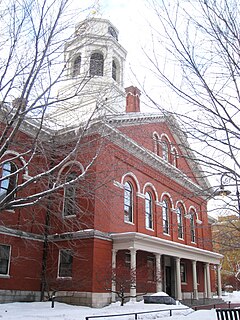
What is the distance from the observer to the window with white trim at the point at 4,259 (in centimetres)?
1919

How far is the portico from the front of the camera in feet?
68.9

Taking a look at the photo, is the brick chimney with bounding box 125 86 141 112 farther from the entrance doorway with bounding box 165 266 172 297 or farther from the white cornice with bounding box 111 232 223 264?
the entrance doorway with bounding box 165 266 172 297

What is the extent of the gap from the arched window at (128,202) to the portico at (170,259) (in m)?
2.18

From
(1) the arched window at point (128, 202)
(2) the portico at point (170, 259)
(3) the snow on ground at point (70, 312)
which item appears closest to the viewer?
(3) the snow on ground at point (70, 312)

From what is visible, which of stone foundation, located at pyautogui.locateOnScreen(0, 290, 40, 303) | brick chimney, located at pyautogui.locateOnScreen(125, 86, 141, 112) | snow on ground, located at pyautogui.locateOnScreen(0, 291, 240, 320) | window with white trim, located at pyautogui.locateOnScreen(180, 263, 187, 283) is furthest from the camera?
window with white trim, located at pyautogui.locateOnScreen(180, 263, 187, 283)

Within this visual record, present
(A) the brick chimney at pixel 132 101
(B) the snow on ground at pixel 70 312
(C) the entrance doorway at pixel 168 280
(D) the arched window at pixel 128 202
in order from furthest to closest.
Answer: (A) the brick chimney at pixel 132 101 → (C) the entrance doorway at pixel 168 280 → (D) the arched window at pixel 128 202 → (B) the snow on ground at pixel 70 312

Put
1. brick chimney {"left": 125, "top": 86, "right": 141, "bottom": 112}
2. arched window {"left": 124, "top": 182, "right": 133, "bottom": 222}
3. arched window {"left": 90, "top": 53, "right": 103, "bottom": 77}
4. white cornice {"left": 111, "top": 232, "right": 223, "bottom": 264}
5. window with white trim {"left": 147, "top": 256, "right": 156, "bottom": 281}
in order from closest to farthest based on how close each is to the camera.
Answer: arched window {"left": 90, "top": 53, "right": 103, "bottom": 77} → white cornice {"left": 111, "top": 232, "right": 223, "bottom": 264} → arched window {"left": 124, "top": 182, "right": 133, "bottom": 222} → window with white trim {"left": 147, "top": 256, "right": 156, "bottom": 281} → brick chimney {"left": 125, "top": 86, "right": 141, "bottom": 112}

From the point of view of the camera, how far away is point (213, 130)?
24.8 feet

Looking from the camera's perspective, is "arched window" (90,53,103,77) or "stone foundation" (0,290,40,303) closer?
"arched window" (90,53,103,77)

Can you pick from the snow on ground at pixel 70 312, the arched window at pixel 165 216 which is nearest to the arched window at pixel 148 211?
the arched window at pixel 165 216

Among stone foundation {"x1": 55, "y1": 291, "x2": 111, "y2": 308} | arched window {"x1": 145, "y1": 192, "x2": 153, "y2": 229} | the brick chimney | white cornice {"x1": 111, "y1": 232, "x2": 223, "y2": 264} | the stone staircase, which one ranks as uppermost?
the brick chimney

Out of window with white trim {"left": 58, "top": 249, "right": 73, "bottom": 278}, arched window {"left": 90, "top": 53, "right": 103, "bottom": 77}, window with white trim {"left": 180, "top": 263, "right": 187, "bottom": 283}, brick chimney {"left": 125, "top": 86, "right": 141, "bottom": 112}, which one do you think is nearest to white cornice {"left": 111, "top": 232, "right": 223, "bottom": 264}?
window with white trim {"left": 180, "top": 263, "right": 187, "bottom": 283}

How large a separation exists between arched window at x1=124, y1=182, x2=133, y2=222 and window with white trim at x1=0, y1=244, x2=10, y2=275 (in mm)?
7538

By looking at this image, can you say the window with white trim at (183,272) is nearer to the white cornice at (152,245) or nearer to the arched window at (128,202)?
the white cornice at (152,245)
